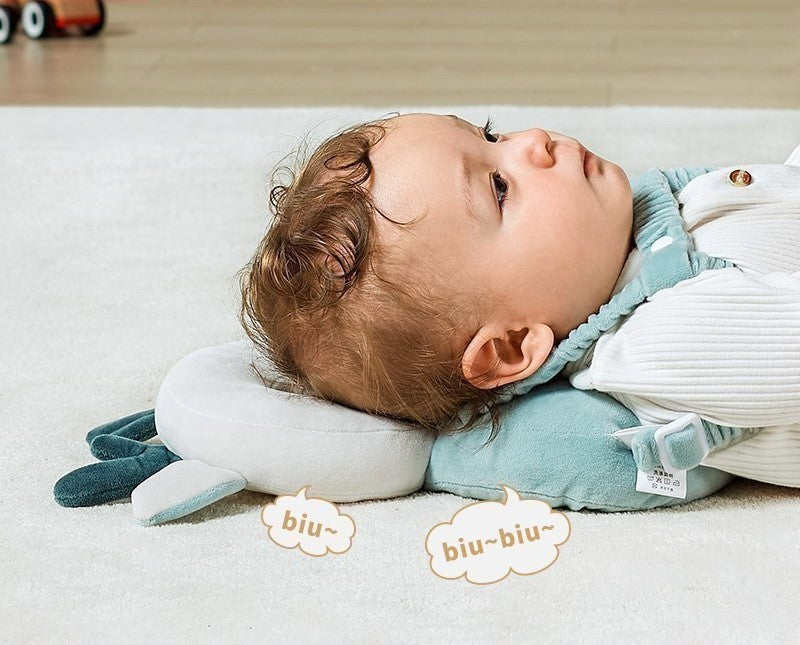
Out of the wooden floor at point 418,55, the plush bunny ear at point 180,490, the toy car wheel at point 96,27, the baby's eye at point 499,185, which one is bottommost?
the wooden floor at point 418,55

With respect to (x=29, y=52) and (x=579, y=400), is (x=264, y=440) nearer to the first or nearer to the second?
(x=579, y=400)

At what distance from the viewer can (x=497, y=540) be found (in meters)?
0.92

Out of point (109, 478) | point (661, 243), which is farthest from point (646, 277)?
point (109, 478)

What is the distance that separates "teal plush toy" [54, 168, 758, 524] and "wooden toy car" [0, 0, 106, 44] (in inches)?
72.0

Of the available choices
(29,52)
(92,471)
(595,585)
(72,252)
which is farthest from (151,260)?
(29,52)

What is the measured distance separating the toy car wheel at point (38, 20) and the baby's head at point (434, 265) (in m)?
1.82

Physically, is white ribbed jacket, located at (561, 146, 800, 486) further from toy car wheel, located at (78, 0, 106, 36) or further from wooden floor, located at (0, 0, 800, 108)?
toy car wheel, located at (78, 0, 106, 36)

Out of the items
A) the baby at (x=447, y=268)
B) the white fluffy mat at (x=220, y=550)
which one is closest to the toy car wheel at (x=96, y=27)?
the white fluffy mat at (x=220, y=550)

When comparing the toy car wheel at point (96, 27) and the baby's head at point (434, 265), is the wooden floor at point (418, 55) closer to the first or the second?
the toy car wheel at point (96, 27)

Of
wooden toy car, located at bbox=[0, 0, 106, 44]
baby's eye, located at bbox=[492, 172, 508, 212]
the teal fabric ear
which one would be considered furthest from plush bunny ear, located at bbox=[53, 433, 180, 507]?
wooden toy car, located at bbox=[0, 0, 106, 44]

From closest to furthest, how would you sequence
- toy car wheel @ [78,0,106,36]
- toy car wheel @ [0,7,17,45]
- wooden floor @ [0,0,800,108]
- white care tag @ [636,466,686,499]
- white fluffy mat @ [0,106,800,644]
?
white fluffy mat @ [0,106,800,644], white care tag @ [636,466,686,499], wooden floor @ [0,0,800,108], toy car wheel @ [0,7,17,45], toy car wheel @ [78,0,106,36]

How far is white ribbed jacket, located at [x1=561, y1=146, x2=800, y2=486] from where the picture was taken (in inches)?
34.7

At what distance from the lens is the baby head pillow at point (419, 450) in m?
0.94

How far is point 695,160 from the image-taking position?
1663 millimetres
